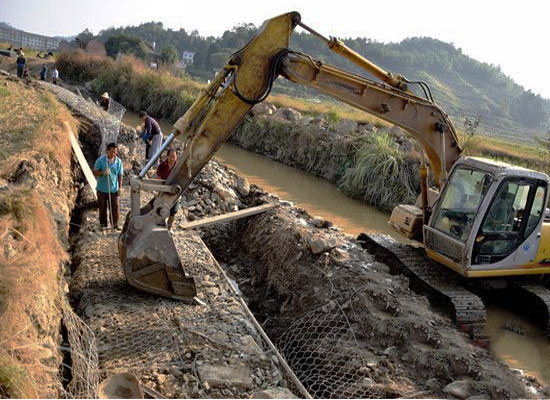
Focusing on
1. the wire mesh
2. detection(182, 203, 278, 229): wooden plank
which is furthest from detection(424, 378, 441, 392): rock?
detection(182, 203, 278, 229): wooden plank

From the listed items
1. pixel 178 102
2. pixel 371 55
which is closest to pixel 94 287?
pixel 178 102

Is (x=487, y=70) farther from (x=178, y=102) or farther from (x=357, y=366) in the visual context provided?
(x=357, y=366)

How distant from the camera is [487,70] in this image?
347ft

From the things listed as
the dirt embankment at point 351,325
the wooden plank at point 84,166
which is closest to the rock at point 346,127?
the wooden plank at point 84,166

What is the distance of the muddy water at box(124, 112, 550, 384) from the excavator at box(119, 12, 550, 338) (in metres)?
0.72

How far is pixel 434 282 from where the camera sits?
8.05 metres

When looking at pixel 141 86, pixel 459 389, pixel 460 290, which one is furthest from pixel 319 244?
pixel 141 86

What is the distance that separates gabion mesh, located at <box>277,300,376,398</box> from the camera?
550 centimetres

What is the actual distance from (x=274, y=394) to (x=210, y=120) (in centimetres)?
330

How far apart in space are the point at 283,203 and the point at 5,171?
5429 mm

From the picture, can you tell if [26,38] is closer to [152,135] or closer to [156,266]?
[152,135]

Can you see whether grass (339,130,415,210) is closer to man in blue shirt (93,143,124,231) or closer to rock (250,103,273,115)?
rock (250,103,273,115)

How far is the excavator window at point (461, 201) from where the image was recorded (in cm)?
768

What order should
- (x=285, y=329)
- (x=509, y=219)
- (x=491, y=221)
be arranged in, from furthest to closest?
(x=509, y=219), (x=491, y=221), (x=285, y=329)
